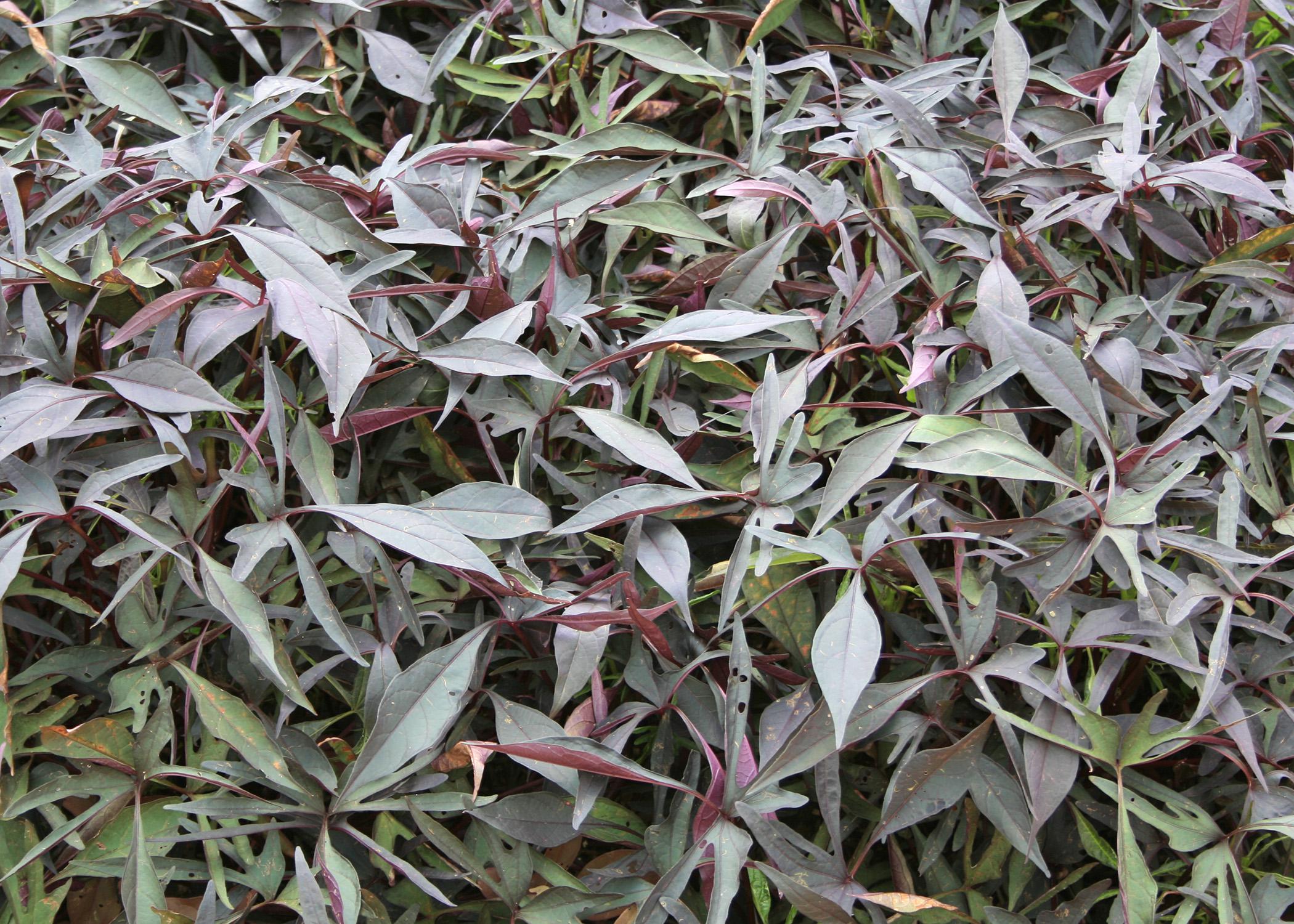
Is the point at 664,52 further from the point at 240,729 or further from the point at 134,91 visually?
the point at 240,729

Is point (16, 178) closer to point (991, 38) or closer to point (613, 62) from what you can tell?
point (613, 62)

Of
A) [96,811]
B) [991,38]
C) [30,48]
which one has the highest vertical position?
[991,38]

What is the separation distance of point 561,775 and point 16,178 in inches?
25.5

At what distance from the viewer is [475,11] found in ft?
3.34

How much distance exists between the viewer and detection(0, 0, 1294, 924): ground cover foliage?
616mm

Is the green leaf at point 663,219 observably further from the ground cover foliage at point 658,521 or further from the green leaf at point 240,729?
the green leaf at point 240,729

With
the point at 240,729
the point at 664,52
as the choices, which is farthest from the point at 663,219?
the point at 240,729

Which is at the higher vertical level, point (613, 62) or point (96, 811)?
point (613, 62)

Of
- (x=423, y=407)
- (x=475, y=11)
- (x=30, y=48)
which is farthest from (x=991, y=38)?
(x=30, y=48)

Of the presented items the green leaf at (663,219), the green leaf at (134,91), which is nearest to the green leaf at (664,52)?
the green leaf at (663,219)

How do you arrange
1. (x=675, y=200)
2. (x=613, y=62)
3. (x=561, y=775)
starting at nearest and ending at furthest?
(x=561, y=775), (x=675, y=200), (x=613, y=62)

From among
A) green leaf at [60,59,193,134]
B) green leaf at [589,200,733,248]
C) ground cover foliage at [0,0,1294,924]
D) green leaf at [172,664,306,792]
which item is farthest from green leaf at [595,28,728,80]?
green leaf at [172,664,306,792]

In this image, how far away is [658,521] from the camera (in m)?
0.68

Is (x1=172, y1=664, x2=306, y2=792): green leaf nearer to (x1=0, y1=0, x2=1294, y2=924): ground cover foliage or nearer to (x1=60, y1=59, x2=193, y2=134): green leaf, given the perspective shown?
(x1=0, y1=0, x2=1294, y2=924): ground cover foliage
